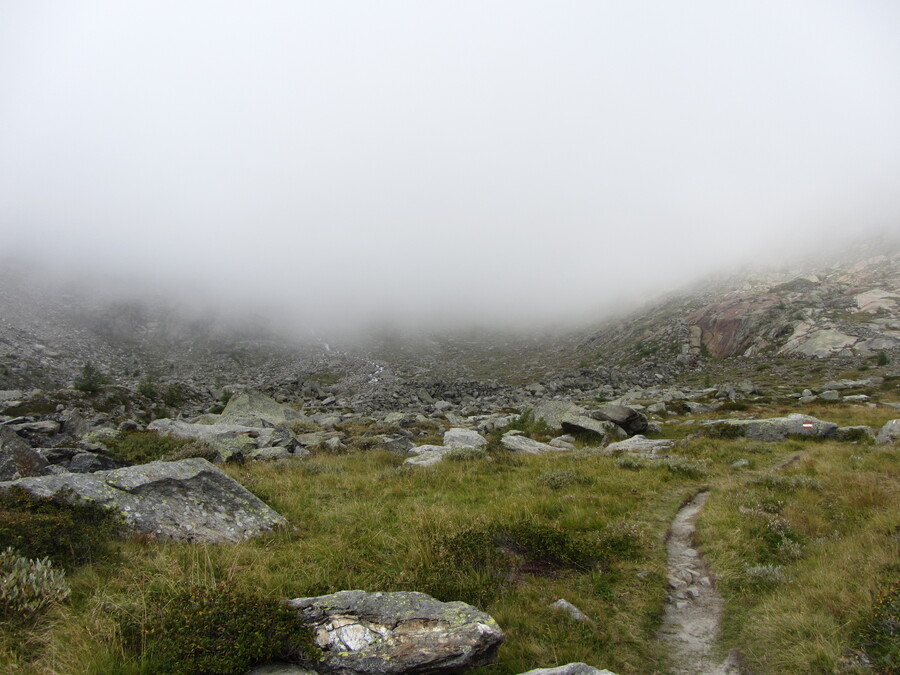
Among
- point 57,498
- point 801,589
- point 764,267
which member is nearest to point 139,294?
point 57,498

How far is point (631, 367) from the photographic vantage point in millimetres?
77000

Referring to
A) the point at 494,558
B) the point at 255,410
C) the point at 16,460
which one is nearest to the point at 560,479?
the point at 494,558

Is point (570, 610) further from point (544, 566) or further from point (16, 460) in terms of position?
point (16, 460)

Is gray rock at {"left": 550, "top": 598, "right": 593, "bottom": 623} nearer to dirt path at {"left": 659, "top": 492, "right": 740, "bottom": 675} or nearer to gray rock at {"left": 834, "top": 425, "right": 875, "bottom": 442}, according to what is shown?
dirt path at {"left": 659, "top": 492, "right": 740, "bottom": 675}

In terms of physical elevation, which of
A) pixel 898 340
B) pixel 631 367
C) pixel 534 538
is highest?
pixel 534 538

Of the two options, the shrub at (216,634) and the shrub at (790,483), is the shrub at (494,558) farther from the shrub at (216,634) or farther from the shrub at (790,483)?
the shrub at (790,483)

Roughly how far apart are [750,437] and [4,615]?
104 ft

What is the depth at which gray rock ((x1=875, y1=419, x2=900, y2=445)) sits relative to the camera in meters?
20.8

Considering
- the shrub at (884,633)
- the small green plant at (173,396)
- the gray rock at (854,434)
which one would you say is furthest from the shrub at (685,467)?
the small green plant at (173,396)

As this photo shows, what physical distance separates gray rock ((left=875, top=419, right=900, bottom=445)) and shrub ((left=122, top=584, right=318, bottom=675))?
27548mm

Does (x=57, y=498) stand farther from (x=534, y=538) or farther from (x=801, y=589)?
(x=801, y=589)

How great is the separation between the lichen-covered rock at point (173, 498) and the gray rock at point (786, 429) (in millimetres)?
27665

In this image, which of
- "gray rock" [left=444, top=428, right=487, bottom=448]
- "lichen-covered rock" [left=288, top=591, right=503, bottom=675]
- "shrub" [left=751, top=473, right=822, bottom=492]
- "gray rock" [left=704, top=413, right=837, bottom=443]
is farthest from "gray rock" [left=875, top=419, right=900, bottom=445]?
"lichen-covered rock" [left=288, top=591, right=503, bottom=675]

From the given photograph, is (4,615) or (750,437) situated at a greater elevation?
(4,615)
